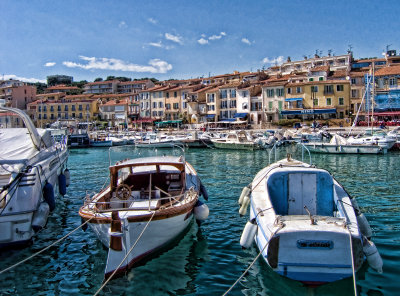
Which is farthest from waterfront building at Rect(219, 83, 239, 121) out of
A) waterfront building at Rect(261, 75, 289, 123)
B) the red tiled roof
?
the red tiled roof

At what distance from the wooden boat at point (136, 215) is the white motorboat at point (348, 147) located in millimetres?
29449

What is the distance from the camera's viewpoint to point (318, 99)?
67.4 meters

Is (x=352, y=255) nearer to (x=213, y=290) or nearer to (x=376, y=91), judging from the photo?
(x=213, y=290)

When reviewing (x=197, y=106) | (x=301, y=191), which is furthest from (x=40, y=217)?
(x=197, y=106)

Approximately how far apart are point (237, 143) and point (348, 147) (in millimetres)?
13816

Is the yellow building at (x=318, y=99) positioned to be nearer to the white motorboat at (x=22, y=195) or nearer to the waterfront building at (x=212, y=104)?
the waterfront building at (x=212, y=104)

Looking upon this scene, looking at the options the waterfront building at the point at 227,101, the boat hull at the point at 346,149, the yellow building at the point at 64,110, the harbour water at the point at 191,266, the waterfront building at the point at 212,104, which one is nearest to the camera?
the harbour water at the point at 191,266

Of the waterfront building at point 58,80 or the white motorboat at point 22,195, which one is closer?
the white motorboat at point 22,195

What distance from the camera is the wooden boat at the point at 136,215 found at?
9438mm

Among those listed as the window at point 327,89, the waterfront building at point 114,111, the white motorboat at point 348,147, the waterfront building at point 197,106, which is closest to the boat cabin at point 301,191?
the white motorboat at point 348,147

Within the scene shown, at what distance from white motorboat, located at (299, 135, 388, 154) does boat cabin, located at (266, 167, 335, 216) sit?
1169 inches

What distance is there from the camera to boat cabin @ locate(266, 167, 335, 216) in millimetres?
11336

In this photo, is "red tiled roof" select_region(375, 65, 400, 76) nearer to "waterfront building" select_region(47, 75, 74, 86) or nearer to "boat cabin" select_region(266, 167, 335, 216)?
"boat cabin" select_region(266, 167, 335, 216)

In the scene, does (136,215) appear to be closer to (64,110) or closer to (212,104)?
(212,104)
